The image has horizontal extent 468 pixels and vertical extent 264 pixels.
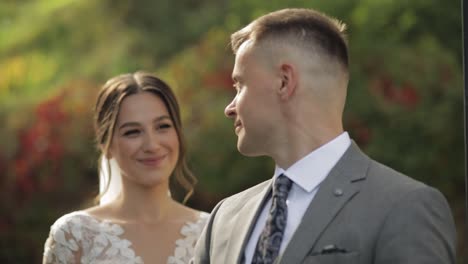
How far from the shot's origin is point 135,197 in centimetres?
569

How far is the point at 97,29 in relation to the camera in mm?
12180

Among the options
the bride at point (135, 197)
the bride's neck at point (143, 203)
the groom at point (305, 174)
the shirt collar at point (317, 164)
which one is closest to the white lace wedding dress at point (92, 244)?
the bride at point (135, 197)

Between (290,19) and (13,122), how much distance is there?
329 inches

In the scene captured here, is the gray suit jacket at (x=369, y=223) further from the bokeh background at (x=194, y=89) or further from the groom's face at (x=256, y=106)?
the bokeh background at (x=194, y=89)

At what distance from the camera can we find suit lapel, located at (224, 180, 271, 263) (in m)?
3.65

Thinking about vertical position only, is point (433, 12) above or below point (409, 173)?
above

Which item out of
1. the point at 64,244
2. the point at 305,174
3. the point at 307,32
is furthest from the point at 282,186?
the point at 64,244

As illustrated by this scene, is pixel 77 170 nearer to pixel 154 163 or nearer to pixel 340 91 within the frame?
pixel 154 163

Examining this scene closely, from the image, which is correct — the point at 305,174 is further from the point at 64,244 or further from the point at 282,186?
the point at 64,244

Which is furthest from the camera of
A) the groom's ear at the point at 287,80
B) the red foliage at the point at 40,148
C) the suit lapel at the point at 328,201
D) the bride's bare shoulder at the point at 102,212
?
the red foliage at the point at 40,148

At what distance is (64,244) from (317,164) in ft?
7.74

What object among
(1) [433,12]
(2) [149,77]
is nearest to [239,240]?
(2) [149,77]

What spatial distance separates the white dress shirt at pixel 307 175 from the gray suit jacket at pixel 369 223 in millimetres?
29

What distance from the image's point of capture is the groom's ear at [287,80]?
3.67 meters
